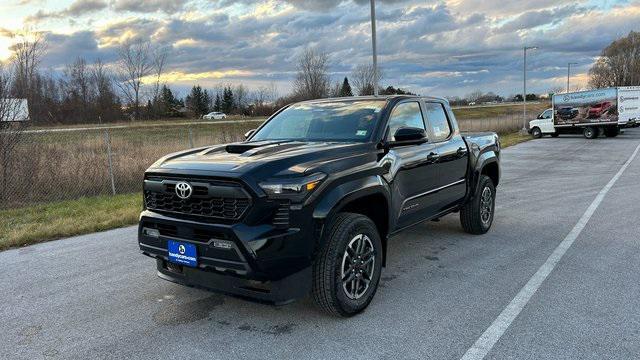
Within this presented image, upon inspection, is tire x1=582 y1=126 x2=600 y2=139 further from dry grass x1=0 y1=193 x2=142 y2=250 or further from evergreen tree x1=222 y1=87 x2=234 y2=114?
evergreen tree x1=222 y1=87 x2=234 y2=114

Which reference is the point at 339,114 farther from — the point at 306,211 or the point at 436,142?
the point at 306,211

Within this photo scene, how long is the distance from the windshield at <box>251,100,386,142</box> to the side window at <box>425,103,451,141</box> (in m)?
0.91

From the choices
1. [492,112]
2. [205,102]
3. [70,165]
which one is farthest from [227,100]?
[70,165]

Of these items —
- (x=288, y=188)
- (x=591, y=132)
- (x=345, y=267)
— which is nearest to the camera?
(x=288, y=188)

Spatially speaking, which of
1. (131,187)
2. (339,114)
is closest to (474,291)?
(339,114)

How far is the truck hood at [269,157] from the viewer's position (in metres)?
3.70

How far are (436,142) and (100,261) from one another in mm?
4155

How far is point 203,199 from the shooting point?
376cm

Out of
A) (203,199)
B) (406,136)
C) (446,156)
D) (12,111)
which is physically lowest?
(203,199)

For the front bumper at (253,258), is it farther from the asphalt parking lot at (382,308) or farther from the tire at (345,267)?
the asphalt parking lot at (382,308)

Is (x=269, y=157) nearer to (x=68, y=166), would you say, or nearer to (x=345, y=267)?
(x=345, y=267)

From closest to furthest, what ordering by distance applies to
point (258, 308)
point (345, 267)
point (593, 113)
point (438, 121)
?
point (345, 267) < point (258, 308) < point (438, 121) < point (593, 113)

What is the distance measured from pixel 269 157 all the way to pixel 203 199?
1.97ft

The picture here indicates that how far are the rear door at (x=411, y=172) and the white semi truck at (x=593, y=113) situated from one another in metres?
30.0
